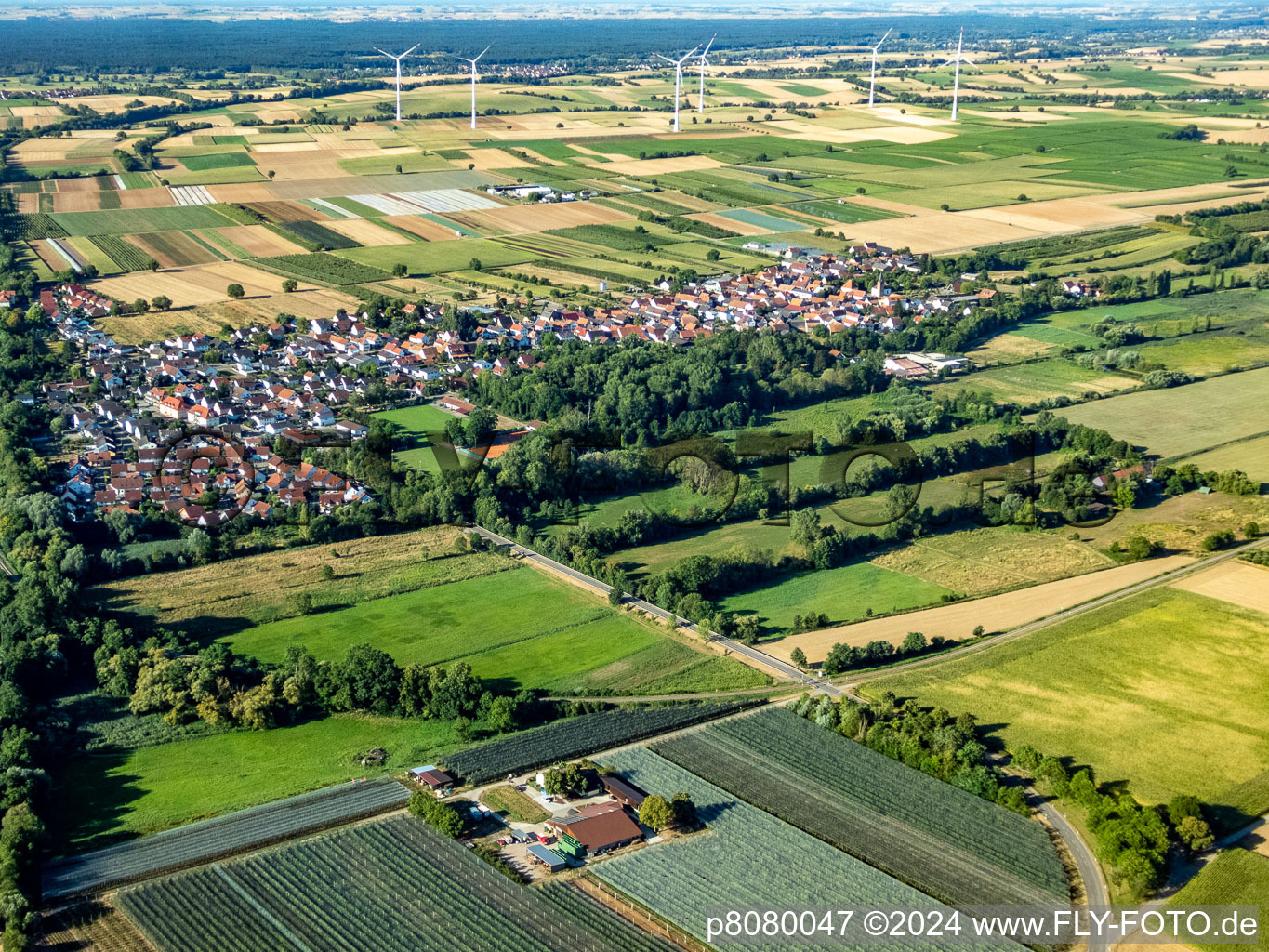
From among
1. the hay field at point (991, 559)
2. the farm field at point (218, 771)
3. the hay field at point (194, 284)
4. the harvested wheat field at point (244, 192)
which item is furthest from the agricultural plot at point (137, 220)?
the hay field at point (991, 559)

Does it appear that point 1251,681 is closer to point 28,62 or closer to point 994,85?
point 994,85

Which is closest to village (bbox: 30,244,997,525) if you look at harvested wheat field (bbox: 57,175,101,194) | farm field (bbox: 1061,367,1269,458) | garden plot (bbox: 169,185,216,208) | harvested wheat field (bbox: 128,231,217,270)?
farm field (bbox: 1061,367,1269,458)

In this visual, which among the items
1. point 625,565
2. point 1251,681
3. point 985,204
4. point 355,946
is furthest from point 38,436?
point 985,204

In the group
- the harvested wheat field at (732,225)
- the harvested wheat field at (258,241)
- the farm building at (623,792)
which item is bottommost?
the farm building at (623,792)

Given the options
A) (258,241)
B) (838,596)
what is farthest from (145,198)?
(838,596)

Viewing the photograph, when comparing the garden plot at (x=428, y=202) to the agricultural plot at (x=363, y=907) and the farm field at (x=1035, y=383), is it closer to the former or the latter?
the farm field at (x=1035, y=383)

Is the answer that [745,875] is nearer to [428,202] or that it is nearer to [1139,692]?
[1139,692]
